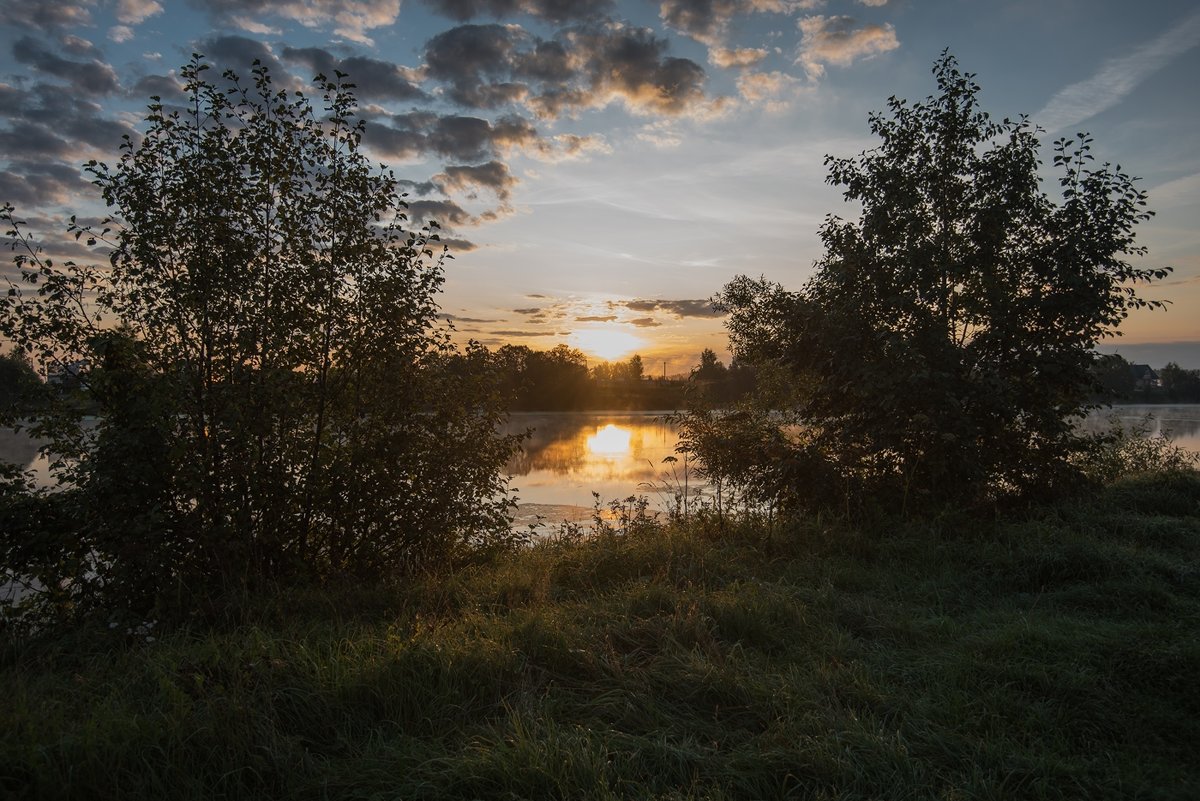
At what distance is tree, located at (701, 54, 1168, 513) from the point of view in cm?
816

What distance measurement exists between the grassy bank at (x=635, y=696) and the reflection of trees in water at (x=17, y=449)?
55.8 feet

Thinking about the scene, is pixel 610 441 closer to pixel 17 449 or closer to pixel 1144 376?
pixel 17 449

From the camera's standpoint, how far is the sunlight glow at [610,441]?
2708 centimetres

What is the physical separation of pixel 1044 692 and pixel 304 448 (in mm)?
5848

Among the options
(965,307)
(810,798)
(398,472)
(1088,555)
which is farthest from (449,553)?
(965,307)

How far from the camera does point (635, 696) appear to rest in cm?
388

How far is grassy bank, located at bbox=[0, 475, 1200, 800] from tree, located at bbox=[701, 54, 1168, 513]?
242 centimetres

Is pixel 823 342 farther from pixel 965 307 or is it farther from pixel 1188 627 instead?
pixel 1188 627

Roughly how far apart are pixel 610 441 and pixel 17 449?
21124 mm

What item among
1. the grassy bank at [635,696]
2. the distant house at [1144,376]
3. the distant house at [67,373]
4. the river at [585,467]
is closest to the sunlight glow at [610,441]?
the river at [585,467]

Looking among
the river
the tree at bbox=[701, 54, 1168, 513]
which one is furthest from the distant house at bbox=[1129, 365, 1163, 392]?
the tree at bbox=[701, 54, 1168, 513]

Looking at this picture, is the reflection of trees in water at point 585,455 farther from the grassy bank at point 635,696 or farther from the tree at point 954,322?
the grassy bank at point 635,696

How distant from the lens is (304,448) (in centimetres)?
646

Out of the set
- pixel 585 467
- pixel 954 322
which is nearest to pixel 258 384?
pixel 954 322
